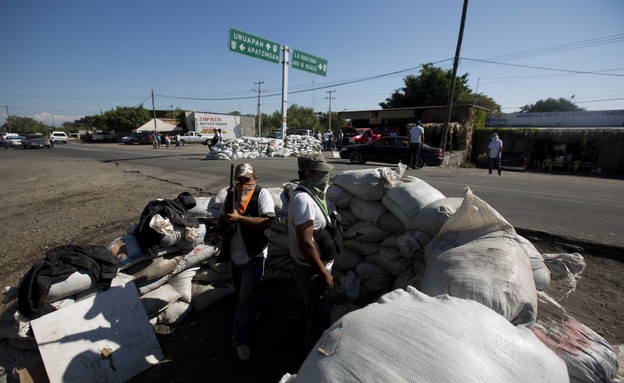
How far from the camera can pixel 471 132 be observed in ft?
62.0

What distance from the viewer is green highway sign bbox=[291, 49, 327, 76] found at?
1855 centimetres

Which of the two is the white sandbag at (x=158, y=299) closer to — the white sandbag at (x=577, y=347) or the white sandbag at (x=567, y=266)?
the white sandbag at (x=577, y=347)

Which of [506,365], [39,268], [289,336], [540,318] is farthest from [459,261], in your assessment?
[39,268]

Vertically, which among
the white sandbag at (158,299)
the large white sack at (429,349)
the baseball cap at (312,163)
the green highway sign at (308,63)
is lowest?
the white sandbag at (158,299)

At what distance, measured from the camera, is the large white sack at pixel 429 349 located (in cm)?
96

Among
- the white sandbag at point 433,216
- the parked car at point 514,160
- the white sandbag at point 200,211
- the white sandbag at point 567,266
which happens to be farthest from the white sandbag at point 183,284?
the parked car at point 514,160

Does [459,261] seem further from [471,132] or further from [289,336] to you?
[471,132]

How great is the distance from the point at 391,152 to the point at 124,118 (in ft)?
154

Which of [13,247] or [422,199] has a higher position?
[422,199]

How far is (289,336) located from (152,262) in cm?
141

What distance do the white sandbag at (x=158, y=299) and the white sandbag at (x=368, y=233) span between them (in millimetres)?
1720

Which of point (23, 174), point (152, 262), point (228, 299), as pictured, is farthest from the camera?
point (23, 174)

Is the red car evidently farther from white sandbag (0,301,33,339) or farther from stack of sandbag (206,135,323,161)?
white sandbag (0,301,33,339)

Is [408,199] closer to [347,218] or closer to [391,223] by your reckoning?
[391,223]
